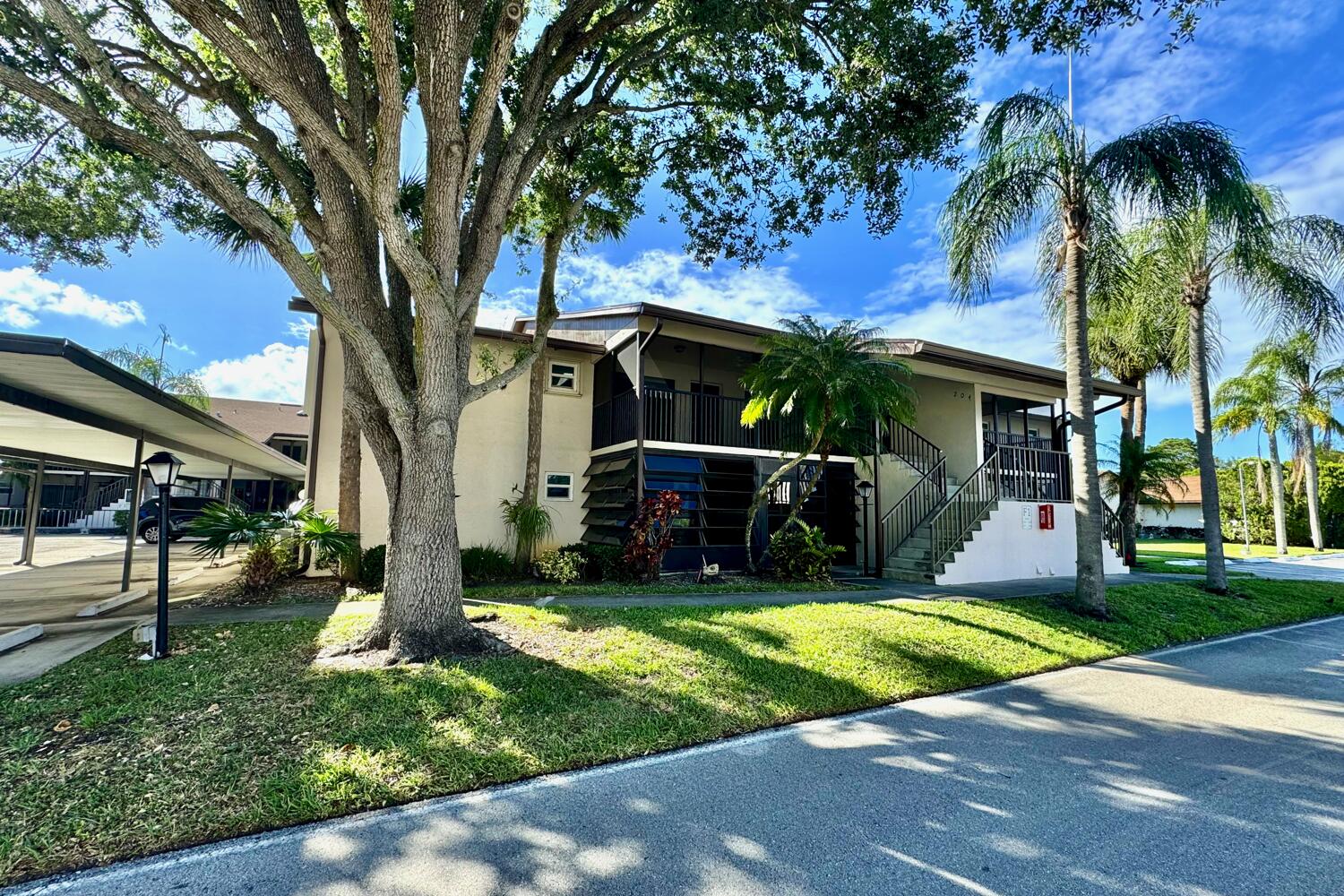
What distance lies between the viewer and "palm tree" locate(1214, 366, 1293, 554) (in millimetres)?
26016

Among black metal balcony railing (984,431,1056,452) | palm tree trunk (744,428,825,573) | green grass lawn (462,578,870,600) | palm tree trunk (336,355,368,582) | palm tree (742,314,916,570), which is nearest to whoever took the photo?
green grass lawn (462,578,870,600)

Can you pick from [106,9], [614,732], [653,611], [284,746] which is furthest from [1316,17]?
[106,9]

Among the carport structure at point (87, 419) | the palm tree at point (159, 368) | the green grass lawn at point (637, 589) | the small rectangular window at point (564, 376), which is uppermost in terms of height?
the palm tree at point (159, 368)

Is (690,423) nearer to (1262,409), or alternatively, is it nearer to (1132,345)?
(1132,345)

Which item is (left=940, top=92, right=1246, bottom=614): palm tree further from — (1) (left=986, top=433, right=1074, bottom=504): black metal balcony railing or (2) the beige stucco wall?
(2) the beige stucco wall

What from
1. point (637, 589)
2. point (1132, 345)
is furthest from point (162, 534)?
point (1132, 345)

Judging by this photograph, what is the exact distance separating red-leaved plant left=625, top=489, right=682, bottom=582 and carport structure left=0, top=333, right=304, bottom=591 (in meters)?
7.20

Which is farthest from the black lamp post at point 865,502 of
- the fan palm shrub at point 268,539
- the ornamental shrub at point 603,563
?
the fan palm shrub at point 268,539

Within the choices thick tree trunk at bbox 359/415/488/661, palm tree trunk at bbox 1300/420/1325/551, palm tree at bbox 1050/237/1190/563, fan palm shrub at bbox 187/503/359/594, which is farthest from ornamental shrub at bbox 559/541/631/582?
palm tree trunk at bbox 1300/420/1325/551

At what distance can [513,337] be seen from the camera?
1284 centimetres

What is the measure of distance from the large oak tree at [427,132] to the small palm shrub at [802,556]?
5.62 metres

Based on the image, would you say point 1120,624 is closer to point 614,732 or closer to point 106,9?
point 614,732

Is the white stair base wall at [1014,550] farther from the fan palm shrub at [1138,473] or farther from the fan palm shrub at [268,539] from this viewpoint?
the fan palm shrub at [268,539]

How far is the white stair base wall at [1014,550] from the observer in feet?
39.9
